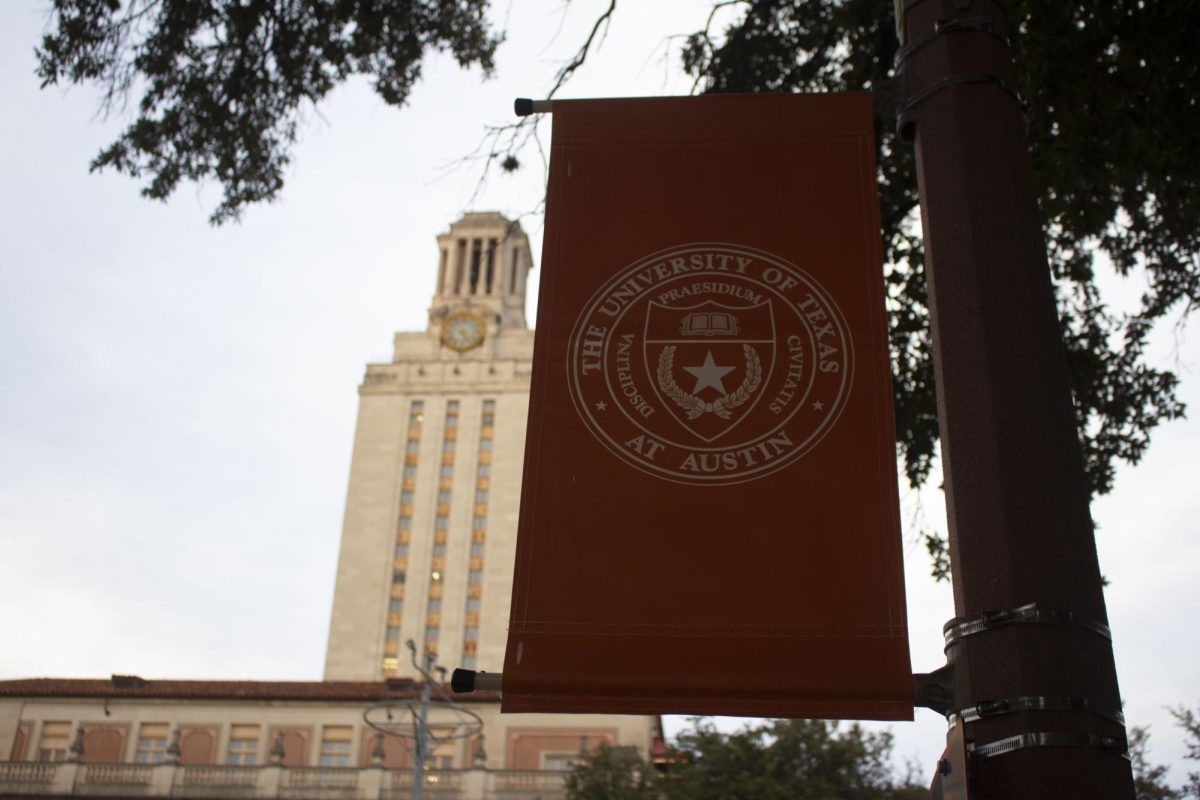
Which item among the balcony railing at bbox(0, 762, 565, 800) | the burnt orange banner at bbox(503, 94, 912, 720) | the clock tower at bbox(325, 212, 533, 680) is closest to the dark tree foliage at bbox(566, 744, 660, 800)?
the balcony railing at bbox(0, 762, 565, 800)

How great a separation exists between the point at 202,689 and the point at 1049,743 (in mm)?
46629

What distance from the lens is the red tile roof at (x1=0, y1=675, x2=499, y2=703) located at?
44.3 meters

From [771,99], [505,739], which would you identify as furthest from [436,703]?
[771,99]

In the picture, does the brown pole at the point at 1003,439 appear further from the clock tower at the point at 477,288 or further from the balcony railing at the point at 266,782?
the clock tower at the point at 477,288

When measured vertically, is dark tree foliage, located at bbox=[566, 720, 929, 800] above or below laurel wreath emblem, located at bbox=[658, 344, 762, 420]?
above

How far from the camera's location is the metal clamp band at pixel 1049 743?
2861mm

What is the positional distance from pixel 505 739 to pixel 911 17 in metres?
41.3

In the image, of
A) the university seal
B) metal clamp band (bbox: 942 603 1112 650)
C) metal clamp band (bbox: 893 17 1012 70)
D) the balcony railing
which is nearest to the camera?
metal clamp band (bbox: 942 603 1112 650)

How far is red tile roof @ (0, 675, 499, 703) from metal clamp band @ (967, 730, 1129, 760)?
41977 mm

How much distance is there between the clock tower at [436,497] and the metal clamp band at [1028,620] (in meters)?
76.0

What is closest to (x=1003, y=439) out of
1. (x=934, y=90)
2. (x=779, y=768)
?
(x=934, y=90)

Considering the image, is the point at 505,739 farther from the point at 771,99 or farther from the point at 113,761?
the point at 771,99

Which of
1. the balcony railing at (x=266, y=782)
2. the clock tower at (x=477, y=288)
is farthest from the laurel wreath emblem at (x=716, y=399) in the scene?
the clock tower at (x=477, y=288)

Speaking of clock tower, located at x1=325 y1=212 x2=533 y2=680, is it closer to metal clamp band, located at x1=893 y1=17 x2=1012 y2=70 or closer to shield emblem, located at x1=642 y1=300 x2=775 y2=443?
shield emblem, located at x1=642 y1=300 x2=775 y2=443
